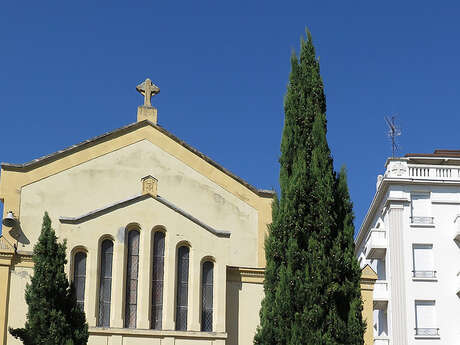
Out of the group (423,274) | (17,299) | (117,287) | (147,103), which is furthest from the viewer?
(423,274)

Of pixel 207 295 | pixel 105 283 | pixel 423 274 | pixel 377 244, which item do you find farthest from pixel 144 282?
pixel 377 244

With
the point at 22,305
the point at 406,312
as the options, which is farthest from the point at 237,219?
the point at 406,312

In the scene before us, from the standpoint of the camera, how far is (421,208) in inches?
1775

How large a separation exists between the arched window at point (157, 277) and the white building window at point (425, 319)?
19.6m

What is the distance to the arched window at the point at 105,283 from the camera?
2680 cm

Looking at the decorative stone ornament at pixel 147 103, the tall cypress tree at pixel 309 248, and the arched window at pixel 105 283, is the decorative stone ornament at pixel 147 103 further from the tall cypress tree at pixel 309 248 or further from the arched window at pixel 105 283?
the tall cypress tree at pixel 309 248

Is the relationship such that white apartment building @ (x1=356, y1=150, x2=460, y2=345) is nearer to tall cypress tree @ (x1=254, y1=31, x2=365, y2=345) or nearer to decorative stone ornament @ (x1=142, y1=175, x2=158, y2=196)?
decorative stone ornament @ (x1=142, y1=175, x2=158, y2=196)

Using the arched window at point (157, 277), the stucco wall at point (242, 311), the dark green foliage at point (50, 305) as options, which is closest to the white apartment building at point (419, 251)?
the stucco wall at point (242, 311)

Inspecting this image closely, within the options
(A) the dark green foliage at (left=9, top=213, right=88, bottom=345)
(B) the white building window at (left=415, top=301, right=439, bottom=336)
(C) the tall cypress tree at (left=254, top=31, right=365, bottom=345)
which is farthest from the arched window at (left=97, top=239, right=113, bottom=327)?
(B) the white building window at (left=415, top=301, right=439, bottom=336)

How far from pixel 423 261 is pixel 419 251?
1.79ft

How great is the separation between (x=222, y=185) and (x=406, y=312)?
17.8 meters

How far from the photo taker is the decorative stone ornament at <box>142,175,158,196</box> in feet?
92.9

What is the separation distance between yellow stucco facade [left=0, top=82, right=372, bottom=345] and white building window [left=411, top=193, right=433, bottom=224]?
16.9 meters

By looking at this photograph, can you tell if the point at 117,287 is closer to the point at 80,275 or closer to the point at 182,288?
the point at 80,275
